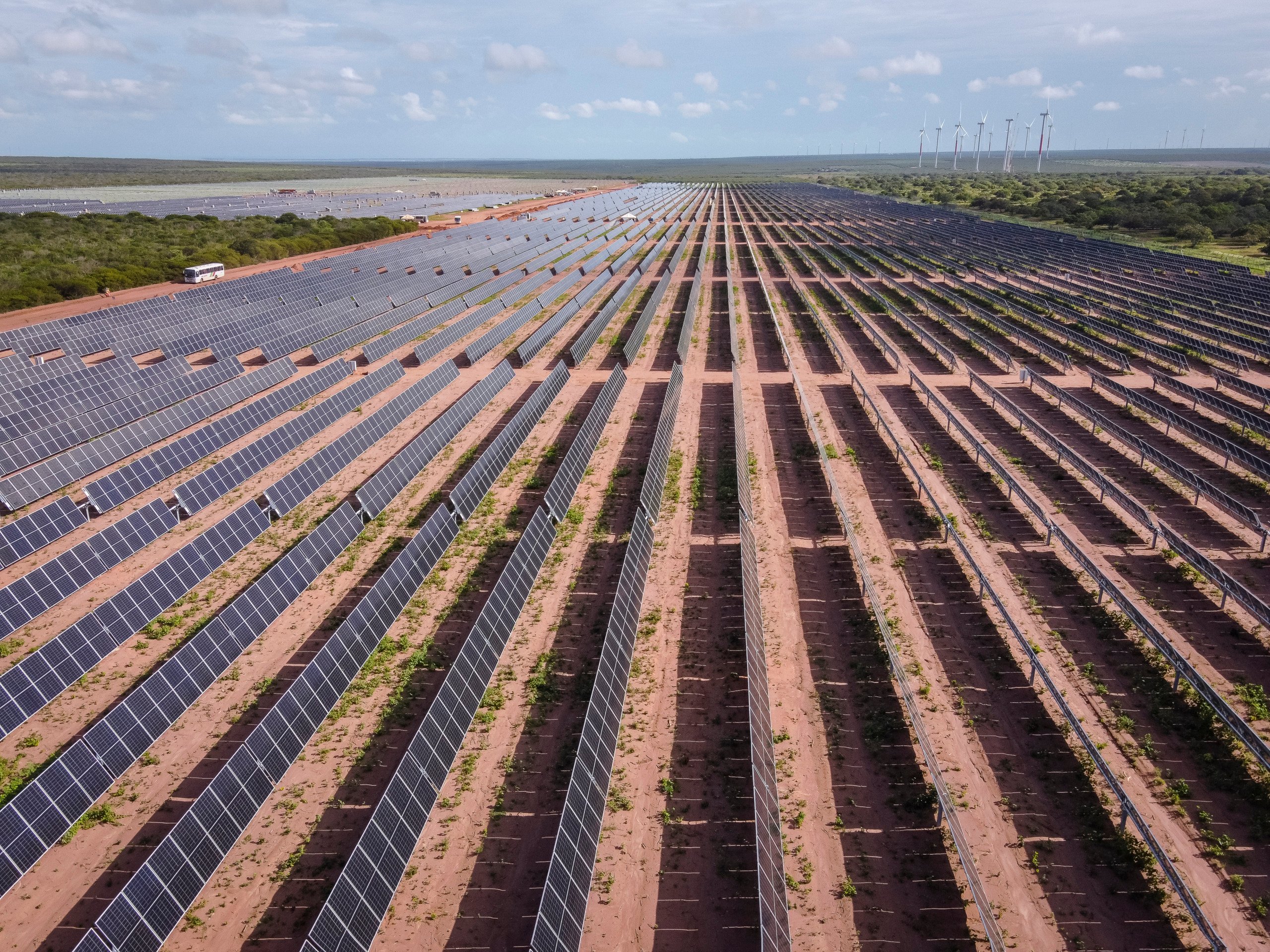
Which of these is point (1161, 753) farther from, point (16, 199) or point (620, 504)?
point (16, 199)

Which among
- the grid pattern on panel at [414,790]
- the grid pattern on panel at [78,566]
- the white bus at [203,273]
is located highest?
the white bus at [203,273]

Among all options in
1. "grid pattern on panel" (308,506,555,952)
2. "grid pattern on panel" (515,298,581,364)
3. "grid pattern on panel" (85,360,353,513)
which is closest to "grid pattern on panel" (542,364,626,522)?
"grid pattern on panel" (308,506,555,952)

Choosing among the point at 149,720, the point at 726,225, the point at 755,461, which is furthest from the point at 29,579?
the point at 726,225

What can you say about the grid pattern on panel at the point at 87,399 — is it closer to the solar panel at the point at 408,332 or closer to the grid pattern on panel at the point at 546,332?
the solar panel at the point at 408,332

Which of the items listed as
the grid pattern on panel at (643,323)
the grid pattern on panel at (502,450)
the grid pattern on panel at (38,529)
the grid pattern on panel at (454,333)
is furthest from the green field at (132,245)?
the grid pattern on panel at (502,450)

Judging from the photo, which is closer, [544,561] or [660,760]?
[660,760]

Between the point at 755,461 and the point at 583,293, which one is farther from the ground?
the point at 583,293

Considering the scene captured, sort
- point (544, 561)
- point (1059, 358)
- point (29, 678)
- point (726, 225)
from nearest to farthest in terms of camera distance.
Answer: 1. point (29, 678)
2. point (544, 561)
3. point (1059, 358)
4. point (726, 225)
